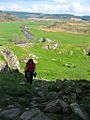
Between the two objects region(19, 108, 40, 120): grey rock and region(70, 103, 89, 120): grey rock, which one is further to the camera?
region(70, 103, 89, 120): grey rock

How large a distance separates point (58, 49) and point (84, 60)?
30.4 ft

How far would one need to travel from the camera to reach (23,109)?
1405 cm

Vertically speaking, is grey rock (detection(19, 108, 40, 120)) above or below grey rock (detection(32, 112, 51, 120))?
below

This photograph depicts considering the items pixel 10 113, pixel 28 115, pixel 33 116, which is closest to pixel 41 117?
pixel 33 116

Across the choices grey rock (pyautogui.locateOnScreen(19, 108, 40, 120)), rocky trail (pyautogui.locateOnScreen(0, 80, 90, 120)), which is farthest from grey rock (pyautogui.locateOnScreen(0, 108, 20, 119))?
grey rock (pyautogui.locateOnScreen(19, 108, 40, 120))

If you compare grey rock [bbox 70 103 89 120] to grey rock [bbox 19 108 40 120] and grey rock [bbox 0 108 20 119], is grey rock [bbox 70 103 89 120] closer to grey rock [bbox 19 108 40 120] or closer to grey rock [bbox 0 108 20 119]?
grey rock [bbox 19 108 40 120]

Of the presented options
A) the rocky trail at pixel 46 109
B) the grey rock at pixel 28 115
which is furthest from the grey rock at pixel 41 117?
the grey rock at pixel 28 115

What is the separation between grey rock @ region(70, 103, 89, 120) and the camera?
1262 cm

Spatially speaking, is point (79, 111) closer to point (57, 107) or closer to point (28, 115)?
point (57, 107)

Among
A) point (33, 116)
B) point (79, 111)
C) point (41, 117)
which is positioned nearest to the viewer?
point (41, 117)

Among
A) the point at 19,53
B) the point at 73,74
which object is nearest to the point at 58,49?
the point at 19,53

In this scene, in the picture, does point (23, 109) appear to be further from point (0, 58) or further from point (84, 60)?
point (84, 60)

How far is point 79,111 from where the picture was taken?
42.4 feet

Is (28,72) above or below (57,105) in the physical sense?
below
